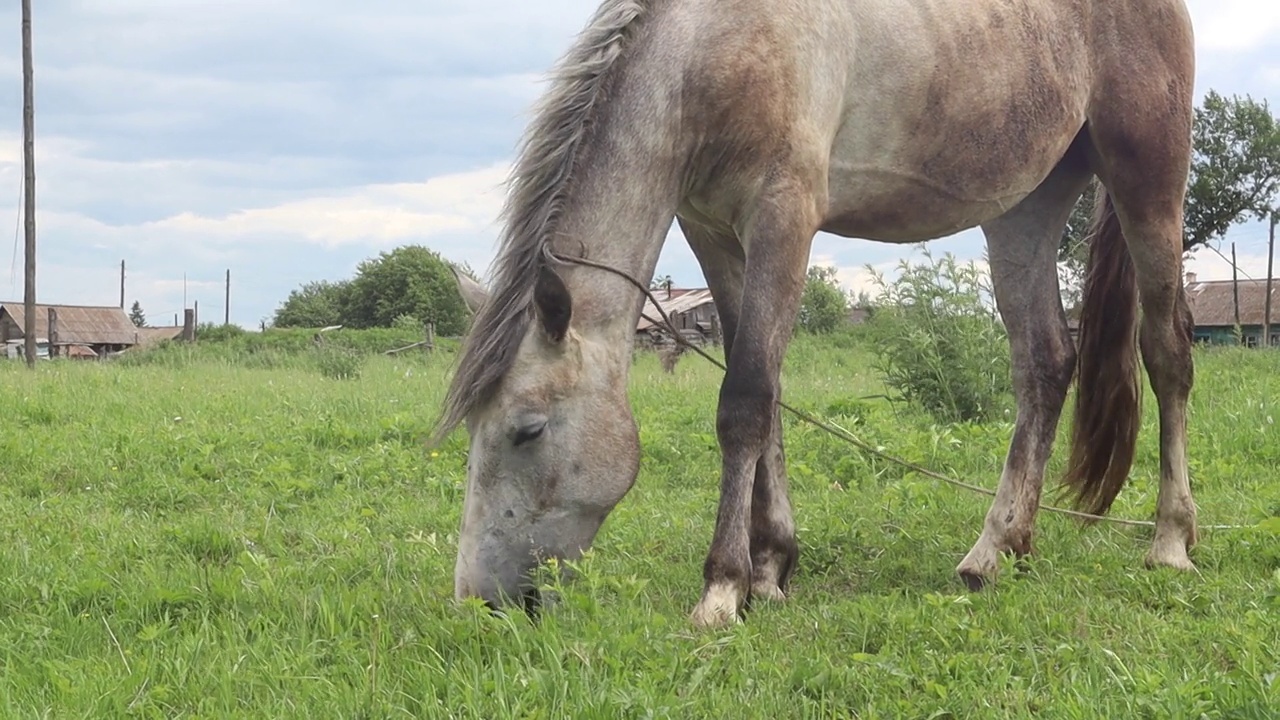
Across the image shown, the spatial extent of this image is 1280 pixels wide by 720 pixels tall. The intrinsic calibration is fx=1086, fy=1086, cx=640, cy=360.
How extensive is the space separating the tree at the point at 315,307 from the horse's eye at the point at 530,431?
52825 mm

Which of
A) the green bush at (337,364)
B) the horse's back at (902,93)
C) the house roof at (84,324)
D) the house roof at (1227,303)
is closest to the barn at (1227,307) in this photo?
the house roof at (1227,303)

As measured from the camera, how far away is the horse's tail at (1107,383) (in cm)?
459

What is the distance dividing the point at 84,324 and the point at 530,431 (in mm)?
48839

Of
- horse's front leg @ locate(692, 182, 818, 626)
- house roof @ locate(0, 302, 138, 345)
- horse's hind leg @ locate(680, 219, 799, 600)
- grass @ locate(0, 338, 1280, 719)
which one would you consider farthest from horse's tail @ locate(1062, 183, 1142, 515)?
house roof @ locate(0, 302, 138, 345)

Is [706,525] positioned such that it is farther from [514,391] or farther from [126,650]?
[126,650]

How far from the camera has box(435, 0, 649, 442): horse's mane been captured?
3.15m

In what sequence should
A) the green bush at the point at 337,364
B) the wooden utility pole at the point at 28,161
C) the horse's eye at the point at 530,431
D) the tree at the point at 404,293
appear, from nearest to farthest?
the horse's eye at the point at 530,431 < the green bush at the point at 337,364 < the wooden utility pole at the point at 28,161 < the tree at the point at 404,293

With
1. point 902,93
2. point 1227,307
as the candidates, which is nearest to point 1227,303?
point 1227,307

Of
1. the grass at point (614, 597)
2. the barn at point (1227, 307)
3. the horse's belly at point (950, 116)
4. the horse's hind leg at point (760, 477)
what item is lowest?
the grass at point (614, 597)

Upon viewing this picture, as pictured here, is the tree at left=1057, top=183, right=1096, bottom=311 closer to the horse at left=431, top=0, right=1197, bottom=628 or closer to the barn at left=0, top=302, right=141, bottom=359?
the horse at left=431, top=0, right=1197, bottom=628

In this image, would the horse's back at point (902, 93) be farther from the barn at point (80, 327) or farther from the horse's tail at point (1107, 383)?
the barn at point (80, 327)

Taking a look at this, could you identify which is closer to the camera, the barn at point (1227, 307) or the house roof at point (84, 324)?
the barn at point (1227, 307)

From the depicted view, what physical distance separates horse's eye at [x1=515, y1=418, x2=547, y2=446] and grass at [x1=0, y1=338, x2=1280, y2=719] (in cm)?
39

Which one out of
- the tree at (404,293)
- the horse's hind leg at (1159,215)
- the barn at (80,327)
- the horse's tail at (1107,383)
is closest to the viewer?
the horse's hind leg at (1159,215)
